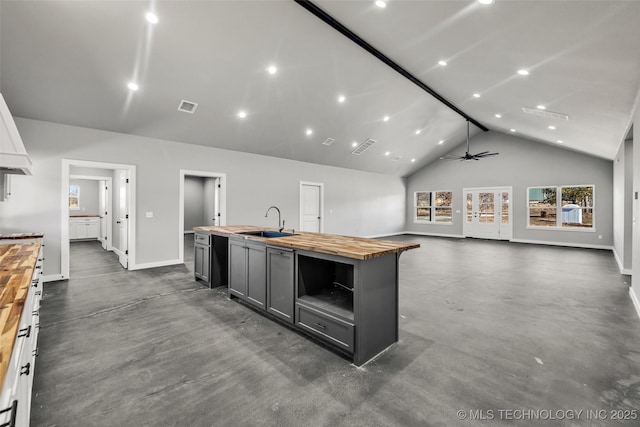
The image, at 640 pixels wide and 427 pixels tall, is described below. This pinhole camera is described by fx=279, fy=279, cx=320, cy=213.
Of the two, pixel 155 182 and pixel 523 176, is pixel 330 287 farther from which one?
pixel 523 176

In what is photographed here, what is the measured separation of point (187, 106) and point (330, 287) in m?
4.17

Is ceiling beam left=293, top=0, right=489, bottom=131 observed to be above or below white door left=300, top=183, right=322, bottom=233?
above

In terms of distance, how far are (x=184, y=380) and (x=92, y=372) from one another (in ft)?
2.55

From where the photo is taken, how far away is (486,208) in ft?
34.6

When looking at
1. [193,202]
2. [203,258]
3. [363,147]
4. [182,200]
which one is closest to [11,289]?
[203,258]

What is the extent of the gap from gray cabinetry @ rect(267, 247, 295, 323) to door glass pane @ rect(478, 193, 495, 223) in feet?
33.3

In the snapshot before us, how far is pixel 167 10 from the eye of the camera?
10.4 ft

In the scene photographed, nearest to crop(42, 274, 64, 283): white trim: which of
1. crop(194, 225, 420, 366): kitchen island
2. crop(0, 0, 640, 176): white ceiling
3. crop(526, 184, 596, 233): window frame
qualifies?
crop(0, 0, 640, 176): white ceiling

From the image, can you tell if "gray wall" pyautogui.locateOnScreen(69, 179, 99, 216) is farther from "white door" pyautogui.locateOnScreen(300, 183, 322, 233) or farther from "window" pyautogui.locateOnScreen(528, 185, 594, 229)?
"window" pyautogui.locateOnScreen(528, 185, 594, 229)

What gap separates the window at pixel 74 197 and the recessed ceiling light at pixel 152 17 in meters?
8.63

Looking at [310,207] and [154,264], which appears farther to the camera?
[310,207]

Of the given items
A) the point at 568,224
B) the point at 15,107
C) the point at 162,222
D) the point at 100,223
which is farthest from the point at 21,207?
the point at 568,224

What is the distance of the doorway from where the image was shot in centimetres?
1009

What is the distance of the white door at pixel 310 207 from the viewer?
8.62 meters
